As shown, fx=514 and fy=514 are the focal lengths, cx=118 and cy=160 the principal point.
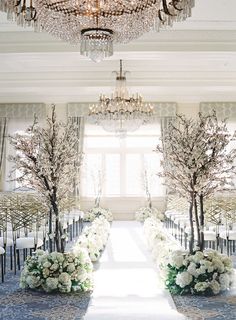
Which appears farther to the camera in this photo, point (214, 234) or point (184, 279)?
point (214, 234)

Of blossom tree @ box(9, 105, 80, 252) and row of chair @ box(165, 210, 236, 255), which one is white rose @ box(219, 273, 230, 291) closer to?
blossom tree @ box(9, 105, 80, 252)

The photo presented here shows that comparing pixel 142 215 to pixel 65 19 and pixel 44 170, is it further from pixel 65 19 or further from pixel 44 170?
pixel 65 19

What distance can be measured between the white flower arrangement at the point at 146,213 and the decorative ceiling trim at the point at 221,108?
10.9ft

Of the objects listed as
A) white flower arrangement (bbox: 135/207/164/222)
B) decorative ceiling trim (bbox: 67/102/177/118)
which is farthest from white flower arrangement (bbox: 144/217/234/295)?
decorative ceiling trim (bbox: 67/102/177/118)

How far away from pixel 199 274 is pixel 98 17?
3.03 m

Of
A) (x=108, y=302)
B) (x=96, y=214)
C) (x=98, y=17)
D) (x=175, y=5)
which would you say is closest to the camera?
(x=175, y=5)

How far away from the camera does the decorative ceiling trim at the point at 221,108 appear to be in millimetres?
15414

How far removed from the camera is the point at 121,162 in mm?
16641

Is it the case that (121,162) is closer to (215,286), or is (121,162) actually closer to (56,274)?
(56,274)

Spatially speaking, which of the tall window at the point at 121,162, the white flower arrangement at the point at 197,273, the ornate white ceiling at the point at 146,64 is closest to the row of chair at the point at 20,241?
the white flower arrangement at the point at 197,273

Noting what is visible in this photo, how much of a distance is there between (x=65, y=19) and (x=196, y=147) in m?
2.27

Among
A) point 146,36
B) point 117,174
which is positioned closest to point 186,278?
point 146,36

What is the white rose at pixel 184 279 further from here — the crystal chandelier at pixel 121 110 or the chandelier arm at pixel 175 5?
the crystal chandelier at pixel 121 110

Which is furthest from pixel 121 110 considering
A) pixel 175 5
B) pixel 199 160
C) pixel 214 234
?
pixel 175 5
